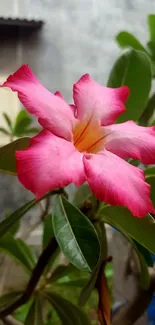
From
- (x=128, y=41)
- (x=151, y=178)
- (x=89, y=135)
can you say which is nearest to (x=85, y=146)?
(x=89, y=135)

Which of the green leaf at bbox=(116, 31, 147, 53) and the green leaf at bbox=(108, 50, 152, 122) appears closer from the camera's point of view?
the green leaf at bbox=(108, 50, 152, 122)

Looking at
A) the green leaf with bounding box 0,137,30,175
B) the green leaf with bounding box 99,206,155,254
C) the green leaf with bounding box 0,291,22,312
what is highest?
the green leaf with bounding box 0,137,30,175

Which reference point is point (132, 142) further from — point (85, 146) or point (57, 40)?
point (57, 40)

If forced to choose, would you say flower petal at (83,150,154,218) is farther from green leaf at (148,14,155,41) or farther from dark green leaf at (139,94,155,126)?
green leaf at (148,14,155,41)

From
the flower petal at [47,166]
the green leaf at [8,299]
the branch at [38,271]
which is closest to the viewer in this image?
the flower petal at [47,166]

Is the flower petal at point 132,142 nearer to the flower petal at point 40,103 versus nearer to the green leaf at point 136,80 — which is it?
the flower petal at point 40,103

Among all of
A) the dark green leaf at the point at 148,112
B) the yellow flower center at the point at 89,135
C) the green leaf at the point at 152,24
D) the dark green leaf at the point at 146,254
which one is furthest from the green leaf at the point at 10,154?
the green leaf at the point at 152,24

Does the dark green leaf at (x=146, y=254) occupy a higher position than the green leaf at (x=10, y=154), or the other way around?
the green leaf at (x=10, y=154)

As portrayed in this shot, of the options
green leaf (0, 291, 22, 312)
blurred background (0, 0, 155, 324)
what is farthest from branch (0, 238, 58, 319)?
blurred background (0, 0, 155, 324)
